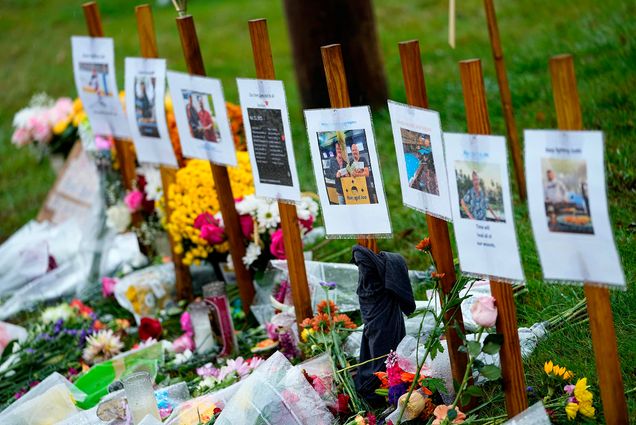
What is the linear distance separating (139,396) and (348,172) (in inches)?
37.7

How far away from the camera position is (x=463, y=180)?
2.36 m

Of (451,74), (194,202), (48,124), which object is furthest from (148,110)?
(451,74)

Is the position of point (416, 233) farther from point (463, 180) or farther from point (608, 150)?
point (463, 180)

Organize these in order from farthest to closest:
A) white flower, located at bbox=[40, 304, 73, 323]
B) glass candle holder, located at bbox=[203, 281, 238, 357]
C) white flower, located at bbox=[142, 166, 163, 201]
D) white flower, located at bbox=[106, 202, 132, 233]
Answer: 1. white flower, located at bbox=[106, 202, 132, 233]
2. white flower, located at bbox=[142, 166, 163, 201]
3. white flower, located at bbox=[40, 304, 73, 323]
4. glass candle holder, located at bbox=[203, 281, 238, 357]

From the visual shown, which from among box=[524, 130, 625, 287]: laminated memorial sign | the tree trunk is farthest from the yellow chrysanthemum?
the tree trunk

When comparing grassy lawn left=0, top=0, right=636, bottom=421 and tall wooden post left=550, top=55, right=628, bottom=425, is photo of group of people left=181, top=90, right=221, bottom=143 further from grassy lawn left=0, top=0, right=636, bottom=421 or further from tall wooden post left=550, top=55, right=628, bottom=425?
tall wooden post left=550, top=55, right=628, bottom=425

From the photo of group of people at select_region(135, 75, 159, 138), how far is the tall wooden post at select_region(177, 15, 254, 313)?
0.34 m

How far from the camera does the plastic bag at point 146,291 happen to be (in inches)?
171

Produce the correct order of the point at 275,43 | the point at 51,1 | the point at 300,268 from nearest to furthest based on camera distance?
the point at 300,268, the point at 275,43, the point at 51,1

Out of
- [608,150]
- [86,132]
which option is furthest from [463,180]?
[86,132]

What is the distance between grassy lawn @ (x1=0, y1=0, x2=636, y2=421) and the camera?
130 inches

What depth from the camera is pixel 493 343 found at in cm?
240

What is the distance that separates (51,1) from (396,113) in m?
11.9

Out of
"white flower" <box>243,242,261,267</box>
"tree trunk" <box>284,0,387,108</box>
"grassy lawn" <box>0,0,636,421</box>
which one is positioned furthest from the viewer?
"tree trunk" <box>284,0,387,108</box>
